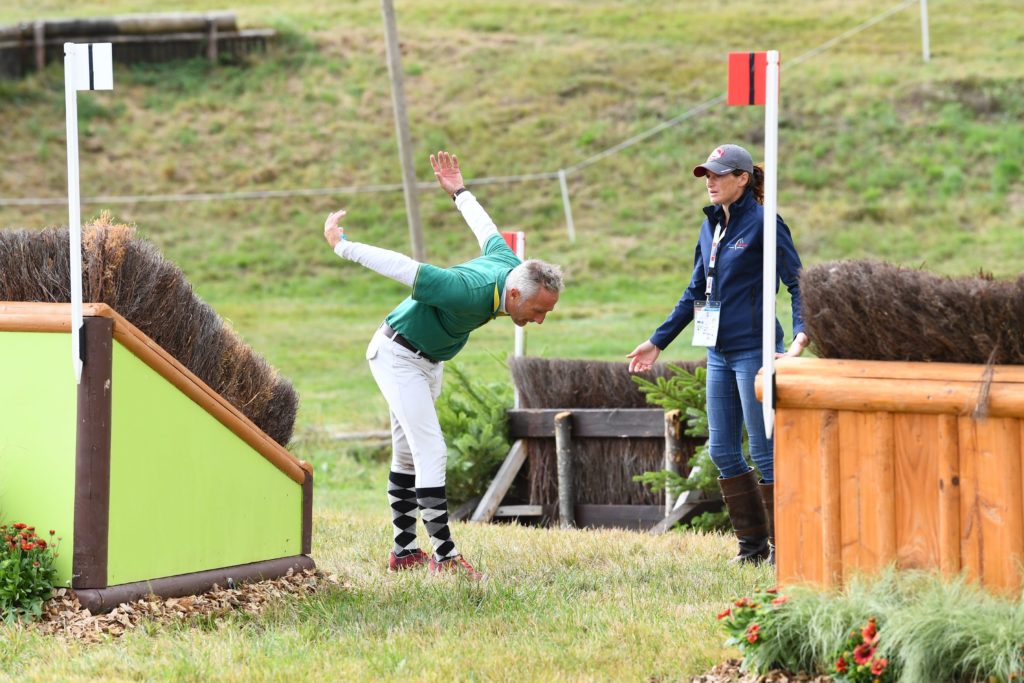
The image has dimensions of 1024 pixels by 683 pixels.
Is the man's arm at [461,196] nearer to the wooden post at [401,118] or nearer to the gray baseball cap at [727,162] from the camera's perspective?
the gray baseball cap at [727,162]

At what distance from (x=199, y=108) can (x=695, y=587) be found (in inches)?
927

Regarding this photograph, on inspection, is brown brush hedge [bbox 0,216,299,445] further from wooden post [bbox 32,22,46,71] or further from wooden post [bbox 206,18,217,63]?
wooden post [bbox 206,18,217,63]

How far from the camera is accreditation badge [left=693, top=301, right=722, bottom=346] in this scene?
20.1ft

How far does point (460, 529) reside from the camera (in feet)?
26.5

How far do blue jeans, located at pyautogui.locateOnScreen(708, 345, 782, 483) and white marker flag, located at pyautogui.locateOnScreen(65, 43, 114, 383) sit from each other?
289cm

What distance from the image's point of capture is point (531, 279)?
18.8 feet

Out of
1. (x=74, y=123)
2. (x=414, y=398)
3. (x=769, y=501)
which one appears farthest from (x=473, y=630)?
(x=74, y=123)

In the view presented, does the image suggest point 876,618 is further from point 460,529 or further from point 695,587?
point 460,529

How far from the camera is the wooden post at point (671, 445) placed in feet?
28.1

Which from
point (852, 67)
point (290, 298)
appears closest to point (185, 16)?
point (290, 298)

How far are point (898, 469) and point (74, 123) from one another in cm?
330

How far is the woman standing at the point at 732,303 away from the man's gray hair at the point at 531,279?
0.71 metres

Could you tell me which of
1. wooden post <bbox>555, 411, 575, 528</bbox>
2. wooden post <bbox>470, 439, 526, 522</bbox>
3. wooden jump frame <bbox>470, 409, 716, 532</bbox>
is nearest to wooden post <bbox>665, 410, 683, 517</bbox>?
wooden jump frame <bbox>470, 409, 716, 532</bbox>

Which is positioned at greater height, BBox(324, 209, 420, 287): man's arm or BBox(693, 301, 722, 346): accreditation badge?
BBox(324, 209, 420, 287): man's arm
